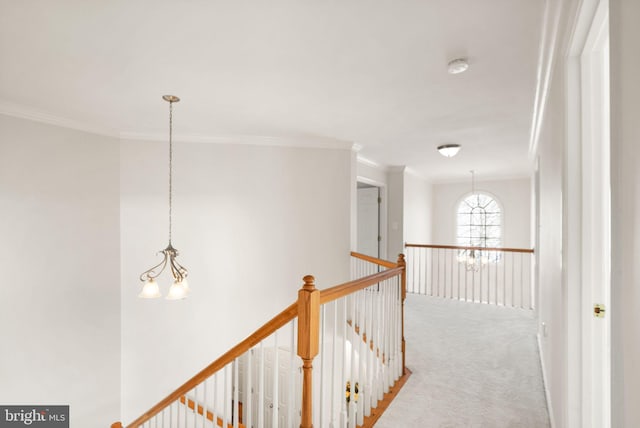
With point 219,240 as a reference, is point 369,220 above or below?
above

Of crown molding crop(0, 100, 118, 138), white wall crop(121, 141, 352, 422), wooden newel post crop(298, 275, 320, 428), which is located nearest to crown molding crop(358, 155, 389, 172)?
white wall crop(121, 141, 352, 422)

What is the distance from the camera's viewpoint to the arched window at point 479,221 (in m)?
7.41

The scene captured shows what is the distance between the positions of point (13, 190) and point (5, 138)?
19.3 inches

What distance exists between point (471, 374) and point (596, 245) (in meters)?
2.09

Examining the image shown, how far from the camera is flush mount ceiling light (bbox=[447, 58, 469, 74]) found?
6.98 ft

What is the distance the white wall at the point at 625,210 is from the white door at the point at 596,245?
0.62m

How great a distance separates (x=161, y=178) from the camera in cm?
401

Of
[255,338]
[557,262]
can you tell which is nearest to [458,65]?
[557,262]

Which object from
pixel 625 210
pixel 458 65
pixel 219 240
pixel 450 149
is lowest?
pixel 219 240

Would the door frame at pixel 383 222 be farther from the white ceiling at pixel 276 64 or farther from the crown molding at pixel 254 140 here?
the white ceiling at pixel 276 64

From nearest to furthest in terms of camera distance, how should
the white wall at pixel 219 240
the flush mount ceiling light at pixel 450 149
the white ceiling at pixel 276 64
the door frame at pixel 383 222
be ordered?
the white ceiling at pixel 276 64 → the white wall at pixel 219 240 → the flush mount ceiling light at pixel 450 149 → the door frame at pixel 383 222

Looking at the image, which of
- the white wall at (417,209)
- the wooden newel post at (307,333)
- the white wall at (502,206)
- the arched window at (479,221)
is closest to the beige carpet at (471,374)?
the wooden newel post at (307,333)

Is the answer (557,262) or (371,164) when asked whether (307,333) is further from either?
(371,164)

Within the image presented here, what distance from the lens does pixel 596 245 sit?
1271 millimetres
